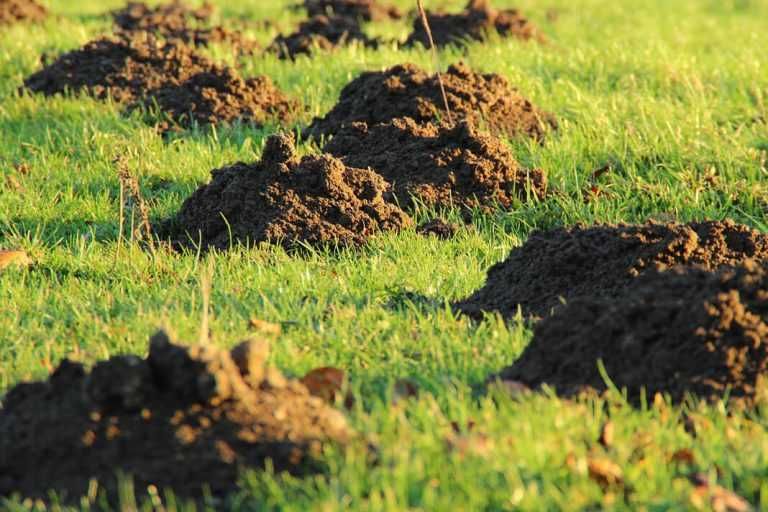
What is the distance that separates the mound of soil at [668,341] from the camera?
4078 mm

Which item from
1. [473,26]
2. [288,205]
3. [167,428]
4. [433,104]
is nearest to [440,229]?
[288,205]

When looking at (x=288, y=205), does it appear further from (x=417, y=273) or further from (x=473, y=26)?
(x=473, y=26)

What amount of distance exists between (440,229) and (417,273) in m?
0.89

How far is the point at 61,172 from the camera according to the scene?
7.75 metres

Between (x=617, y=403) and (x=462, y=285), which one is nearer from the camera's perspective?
(x=617, y=403)

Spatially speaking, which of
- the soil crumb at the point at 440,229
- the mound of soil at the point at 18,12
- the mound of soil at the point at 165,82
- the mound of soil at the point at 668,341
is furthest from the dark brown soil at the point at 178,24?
the mound of soil at the point at 668,341

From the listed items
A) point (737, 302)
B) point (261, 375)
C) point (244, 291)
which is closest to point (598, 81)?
point (244, 291)

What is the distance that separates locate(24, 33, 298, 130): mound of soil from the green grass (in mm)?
256

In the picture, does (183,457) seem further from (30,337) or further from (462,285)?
(462,285)

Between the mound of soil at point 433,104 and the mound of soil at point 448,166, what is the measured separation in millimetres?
467

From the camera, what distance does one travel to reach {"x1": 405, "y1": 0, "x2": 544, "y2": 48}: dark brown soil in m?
11.8

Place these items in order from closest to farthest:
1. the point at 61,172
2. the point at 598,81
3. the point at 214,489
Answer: the point at 214,489 < the point at 61,172 < the point at 598,81

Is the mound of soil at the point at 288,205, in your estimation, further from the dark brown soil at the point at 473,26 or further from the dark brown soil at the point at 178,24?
the dark brown soil at the point at 473,26

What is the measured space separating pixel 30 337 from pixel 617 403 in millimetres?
2450
